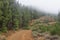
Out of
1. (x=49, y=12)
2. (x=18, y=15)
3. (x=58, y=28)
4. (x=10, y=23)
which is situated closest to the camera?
(x=58, y=28)

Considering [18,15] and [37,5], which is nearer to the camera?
[18,15]

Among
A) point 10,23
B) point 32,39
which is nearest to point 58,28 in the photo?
point 32,39

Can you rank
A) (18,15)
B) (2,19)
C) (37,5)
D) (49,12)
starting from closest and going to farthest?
1. (2,19)
2. (18,15)
3. (49,12)
4. (37,5)

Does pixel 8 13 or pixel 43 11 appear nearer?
pixel 8 13

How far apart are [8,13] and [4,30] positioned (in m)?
2.51

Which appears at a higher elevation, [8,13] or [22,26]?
[8,13]

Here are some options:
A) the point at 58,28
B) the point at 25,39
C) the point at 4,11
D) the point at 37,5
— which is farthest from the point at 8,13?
the point at 37,5

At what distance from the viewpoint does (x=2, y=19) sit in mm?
23891

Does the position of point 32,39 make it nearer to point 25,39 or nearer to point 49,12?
point 25,39

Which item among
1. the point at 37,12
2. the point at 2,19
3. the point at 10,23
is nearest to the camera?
the point at 2,19

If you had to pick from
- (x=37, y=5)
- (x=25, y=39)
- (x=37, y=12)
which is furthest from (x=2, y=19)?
(x=37, y=5)

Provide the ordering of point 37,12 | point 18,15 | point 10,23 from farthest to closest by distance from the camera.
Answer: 1. point 37,12
2. point 18,15
3. point 10,23

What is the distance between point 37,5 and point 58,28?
33.7 m

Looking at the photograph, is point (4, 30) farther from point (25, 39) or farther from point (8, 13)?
point (25, 39)
